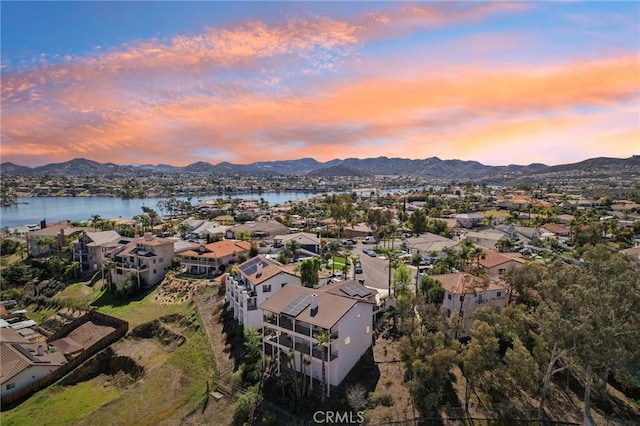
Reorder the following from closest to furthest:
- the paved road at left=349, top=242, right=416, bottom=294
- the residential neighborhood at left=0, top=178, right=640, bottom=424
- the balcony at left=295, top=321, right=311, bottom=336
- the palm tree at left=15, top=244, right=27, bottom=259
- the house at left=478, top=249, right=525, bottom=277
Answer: the balcony at left=295, top=321, right=311, bottom=336, the residential neighborhood at left=0, top=178, right=640, bottom=424, the house at left=478, top=249, right=525, bottom=277, the paved road at left=349, top=242, right=416, bottom=294, the palm tree at left=15, top=244, right=27, bottom=259

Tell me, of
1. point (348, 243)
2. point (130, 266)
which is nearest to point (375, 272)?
point (348, 243)

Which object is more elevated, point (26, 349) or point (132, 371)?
point (26, 349)

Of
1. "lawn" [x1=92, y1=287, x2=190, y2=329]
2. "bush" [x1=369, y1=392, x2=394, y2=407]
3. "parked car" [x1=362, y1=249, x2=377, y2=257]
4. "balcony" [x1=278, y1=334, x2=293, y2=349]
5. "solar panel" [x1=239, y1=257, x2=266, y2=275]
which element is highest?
"solar panel" [x1=239, y1=257, x2=266, y2=275]

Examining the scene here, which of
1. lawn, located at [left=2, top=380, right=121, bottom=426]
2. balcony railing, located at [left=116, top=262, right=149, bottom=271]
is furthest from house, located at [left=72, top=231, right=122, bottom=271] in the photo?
lawn, located at [left=2, top=380, right=121, bottom=426]

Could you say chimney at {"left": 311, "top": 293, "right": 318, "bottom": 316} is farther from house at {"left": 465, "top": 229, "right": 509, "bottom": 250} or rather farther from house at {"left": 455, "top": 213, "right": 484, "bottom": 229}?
house at {"left": 455, "top": 213, "right": 484, "bottom": 229}

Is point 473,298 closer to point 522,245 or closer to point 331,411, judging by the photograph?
point 331,411

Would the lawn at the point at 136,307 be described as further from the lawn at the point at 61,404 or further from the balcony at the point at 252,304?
the balcony at the point at 252,304

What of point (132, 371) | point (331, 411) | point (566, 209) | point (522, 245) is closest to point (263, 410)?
point (331, 411)
